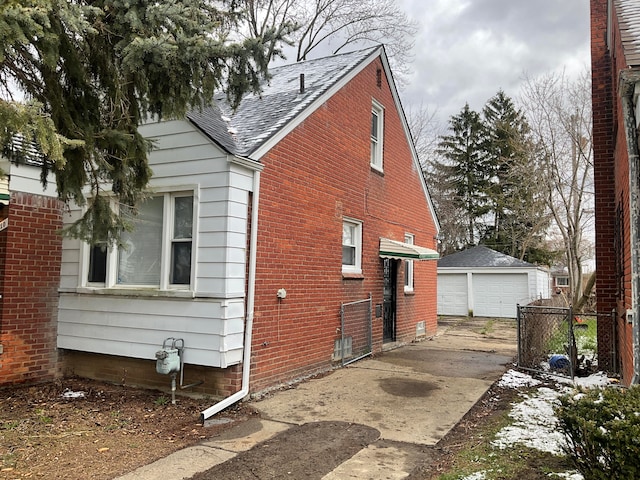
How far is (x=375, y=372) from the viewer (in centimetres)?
860

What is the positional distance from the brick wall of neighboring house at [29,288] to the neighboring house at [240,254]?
0.21 m

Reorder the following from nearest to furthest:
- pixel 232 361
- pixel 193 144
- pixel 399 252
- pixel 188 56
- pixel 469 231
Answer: pixel 188 56 → pixel 232 361 → pixel 193 144 → pixel 399 252 → pixel 469 231

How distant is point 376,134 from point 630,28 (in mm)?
6470

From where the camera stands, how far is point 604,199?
8.95 meters

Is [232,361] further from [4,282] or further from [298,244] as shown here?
[4,282]

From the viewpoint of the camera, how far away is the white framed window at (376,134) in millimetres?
11250

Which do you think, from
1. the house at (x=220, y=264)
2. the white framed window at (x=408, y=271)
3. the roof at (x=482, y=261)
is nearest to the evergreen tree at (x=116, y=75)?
the house at (x=220, y=264)

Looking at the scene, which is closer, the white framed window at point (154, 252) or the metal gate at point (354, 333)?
the white framed window at point (154, 252)

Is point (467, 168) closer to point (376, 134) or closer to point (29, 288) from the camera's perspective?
point (376, 134)

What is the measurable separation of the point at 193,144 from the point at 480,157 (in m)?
38.8

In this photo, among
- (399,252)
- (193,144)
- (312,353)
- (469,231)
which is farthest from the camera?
(469,231)

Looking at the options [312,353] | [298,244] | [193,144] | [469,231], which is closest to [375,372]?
[312,353]

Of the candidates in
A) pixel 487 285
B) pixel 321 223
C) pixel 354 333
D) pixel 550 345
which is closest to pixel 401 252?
pixel 354 333

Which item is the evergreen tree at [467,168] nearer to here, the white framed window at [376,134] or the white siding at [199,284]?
the white framed window at [376,134]
